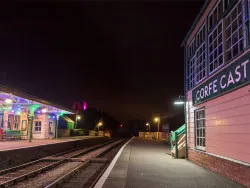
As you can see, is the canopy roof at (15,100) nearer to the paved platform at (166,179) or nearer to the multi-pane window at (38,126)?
the multi-pane window at (38,126)

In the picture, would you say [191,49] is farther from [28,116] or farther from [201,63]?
[28,116]

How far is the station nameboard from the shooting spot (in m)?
7.02

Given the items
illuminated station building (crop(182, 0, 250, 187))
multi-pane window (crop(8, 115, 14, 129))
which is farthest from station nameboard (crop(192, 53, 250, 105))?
multi-pane window (crop(8, 115, 14, 129))

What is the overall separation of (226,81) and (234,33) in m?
1.42

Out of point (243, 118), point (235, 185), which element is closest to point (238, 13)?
point (243, 118)

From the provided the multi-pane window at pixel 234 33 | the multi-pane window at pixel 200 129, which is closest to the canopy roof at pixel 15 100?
the multi-pane window at pixel 200 129

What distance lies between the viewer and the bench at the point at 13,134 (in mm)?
23087

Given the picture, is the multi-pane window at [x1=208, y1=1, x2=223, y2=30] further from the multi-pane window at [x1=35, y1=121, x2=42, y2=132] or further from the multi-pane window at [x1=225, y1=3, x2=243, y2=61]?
the multi-pane window at [x1=35, y1=121, x2=42, y2=132]

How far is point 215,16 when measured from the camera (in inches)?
399

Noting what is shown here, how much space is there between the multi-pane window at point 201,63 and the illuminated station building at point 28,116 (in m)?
11.7

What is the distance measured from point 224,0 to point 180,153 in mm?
7851

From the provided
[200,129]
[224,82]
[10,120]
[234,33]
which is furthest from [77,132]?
[234,33]

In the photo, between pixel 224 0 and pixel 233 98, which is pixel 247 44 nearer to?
pixel 233 98

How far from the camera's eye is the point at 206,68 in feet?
35.9
